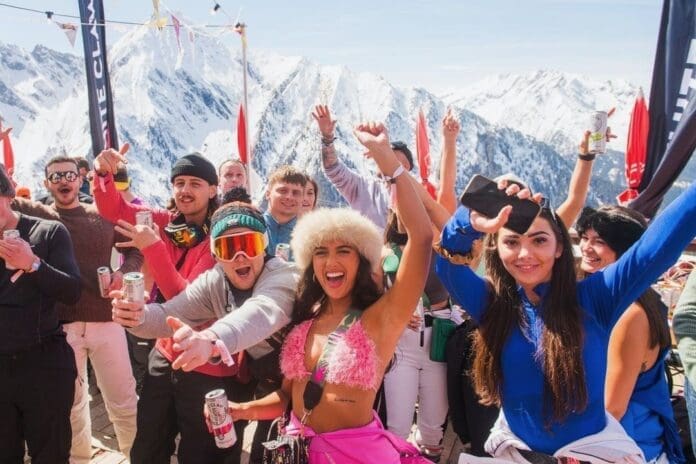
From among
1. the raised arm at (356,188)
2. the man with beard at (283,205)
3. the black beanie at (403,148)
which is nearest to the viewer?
the man with beard at (283,205)

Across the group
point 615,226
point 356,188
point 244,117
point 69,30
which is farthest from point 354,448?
point 69,30

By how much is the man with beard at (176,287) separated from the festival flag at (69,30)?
6.76m

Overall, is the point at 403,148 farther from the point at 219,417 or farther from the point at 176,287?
the point at 219,417

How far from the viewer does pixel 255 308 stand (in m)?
2.36

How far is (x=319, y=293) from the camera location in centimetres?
254

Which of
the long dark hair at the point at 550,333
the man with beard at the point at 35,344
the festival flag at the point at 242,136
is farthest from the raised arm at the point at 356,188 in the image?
the festival flag at the point at 242,136

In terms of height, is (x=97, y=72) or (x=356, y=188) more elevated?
(x=97, y=72)

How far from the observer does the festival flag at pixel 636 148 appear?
6207 millimetres

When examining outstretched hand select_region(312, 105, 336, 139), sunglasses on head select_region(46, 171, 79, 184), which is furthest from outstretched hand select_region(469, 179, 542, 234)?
sunglasses on head select_region(46, 171, 79, 184)

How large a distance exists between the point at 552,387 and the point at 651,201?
514 centimetres

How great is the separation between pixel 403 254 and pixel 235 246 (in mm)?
930

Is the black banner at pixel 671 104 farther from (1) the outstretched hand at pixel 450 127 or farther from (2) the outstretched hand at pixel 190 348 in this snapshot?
(2) the outstretched hand at pixel 190 348

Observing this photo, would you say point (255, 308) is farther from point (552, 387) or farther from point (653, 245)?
point (653, 245)

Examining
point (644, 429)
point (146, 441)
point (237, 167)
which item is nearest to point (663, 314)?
point (644, 429)
